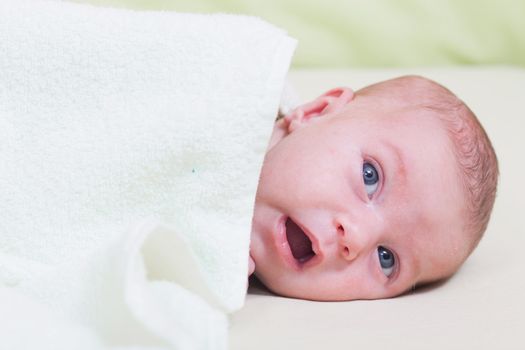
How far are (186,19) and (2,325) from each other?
436 mm

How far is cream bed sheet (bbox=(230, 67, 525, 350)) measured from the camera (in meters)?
0.89

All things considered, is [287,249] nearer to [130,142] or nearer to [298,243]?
[298,243]

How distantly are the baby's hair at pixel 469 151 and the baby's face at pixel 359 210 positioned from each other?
A: 2 cm

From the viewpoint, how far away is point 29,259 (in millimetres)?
968

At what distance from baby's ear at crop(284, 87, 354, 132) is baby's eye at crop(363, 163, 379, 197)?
0.12 m

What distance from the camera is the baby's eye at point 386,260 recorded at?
1096mm

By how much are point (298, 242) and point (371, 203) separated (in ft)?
0.34

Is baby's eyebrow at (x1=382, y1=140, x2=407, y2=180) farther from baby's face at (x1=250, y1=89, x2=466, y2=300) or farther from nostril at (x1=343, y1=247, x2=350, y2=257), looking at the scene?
nostril at (x1=343, y1=247, x2=350, y2=257)

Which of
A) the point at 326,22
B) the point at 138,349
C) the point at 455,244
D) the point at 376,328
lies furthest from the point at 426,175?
the point at 326,22

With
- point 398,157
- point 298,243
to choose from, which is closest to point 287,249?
point 298,243

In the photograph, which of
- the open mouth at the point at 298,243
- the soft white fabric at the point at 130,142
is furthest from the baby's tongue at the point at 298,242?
the soft white fabric at the point at 130,142

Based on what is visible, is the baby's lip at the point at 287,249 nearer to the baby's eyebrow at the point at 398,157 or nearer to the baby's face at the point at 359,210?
the baby's face at the point at 359,210

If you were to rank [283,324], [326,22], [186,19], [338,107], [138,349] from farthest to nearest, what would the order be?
[326,22] < [338,107] < [186,19] < [283,324] < [138,349]

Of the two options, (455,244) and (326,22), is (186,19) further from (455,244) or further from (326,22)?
(326,22)
